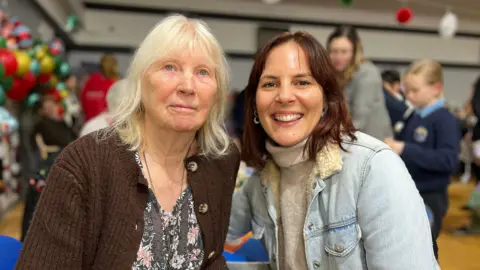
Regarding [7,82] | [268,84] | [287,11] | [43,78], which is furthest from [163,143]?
[287,11]

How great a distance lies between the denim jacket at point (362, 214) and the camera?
3.69 ft

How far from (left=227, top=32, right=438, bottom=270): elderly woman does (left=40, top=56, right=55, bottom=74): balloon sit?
3879 millimetres

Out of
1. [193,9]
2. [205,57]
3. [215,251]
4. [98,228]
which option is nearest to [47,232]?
[98,228]

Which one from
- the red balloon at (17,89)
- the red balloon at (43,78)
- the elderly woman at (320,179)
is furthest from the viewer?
the red balloon at (43,78)

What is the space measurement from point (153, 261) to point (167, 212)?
0.47ft

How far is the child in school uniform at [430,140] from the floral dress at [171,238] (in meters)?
1.44

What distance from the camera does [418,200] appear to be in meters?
1.17

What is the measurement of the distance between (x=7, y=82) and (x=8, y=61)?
221mm

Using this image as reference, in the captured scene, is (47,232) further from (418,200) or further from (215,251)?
(418,200)

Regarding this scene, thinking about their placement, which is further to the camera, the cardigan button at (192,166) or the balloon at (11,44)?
the balloon at (11,44)

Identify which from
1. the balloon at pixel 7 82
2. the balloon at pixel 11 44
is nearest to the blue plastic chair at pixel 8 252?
the balloon at pixel 7 82

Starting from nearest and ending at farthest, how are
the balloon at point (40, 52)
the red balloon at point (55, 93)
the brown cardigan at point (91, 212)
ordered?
the brown cardigan at point (91, 212)
the balloon at point (40, 52)
the red balloon at point (55, 93)

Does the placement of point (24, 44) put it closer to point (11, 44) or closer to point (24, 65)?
point (11, 44)

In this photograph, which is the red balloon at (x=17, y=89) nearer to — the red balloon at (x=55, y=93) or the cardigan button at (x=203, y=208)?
the red balloon at (x=55, y=93)
